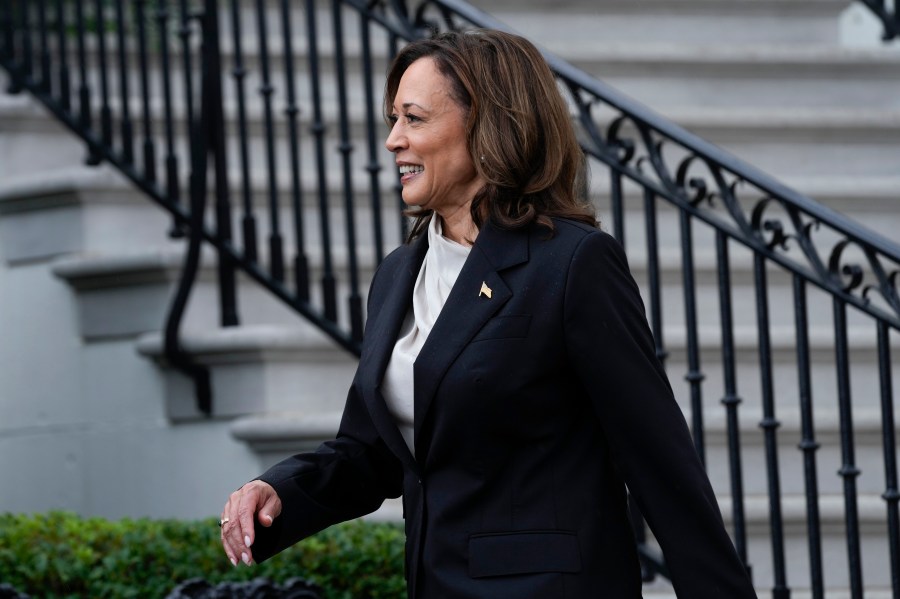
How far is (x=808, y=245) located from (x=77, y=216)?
7.85 ft

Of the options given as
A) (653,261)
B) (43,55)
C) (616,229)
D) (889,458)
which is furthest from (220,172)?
(889,458)

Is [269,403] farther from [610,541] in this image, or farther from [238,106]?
[610,541]

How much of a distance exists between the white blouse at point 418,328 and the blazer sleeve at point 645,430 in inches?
11.0

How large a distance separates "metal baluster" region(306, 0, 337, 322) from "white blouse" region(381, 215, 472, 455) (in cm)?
209

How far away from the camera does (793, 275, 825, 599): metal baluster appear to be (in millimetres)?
4102

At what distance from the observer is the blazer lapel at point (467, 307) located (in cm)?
254

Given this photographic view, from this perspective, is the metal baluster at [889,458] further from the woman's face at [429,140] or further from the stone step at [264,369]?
the woman's face at [429,140]

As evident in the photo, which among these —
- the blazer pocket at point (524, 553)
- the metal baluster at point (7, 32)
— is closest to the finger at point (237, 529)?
the blazer pocket at point (524, 553)

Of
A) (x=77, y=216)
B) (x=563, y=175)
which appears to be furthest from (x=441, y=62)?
(x=77, y=216)

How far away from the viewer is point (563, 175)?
2.67 m

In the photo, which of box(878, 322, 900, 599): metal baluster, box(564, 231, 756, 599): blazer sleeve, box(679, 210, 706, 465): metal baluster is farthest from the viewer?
box(679, 210, 706, 465): metal baluster

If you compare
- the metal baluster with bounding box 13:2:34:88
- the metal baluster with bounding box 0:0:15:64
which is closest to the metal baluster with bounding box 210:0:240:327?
the metal baluster with bounding box 13:2:34:88

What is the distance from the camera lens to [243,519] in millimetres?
2590

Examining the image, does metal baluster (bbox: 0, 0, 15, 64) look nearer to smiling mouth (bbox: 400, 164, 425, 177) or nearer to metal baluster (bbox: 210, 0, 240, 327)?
metal baluster (bbox: 210, 0, 240, 327)
